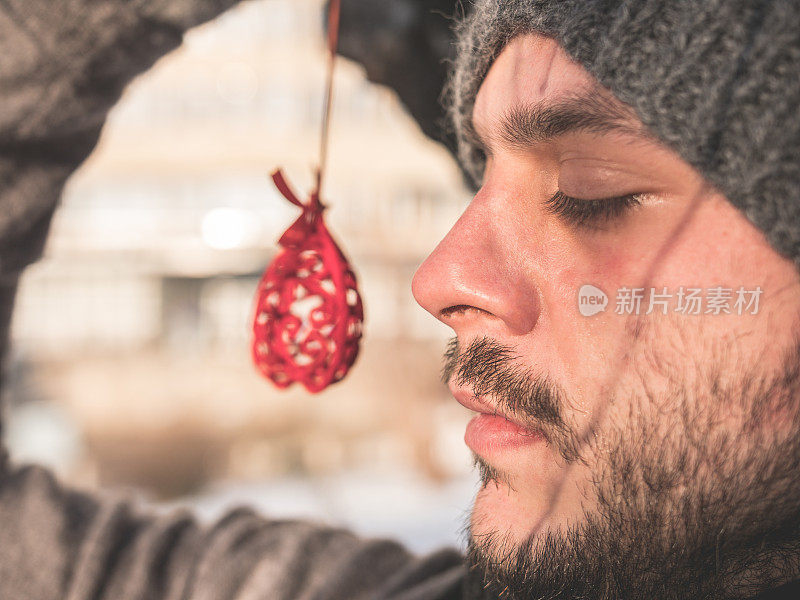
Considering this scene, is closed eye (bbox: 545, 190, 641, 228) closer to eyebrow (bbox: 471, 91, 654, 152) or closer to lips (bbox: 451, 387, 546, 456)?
eyebrow (bbox: 471, 91, 654, 152)

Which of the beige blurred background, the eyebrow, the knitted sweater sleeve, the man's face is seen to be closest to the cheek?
the man's face

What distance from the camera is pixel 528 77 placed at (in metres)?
0.83

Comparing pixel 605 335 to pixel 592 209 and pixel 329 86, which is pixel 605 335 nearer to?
pixel 592 209

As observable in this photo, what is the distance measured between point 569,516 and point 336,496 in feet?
16.2

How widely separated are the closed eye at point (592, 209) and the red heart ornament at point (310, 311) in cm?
29

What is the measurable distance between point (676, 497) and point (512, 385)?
0.21m

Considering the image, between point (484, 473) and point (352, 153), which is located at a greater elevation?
point (484, 473)

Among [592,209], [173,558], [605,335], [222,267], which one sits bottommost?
[222,267]

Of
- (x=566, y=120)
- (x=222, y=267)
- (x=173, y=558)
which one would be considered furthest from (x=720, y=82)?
(x=222, y=267)

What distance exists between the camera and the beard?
0.73 metres

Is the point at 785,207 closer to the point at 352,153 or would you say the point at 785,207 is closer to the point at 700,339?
the point at 700,339

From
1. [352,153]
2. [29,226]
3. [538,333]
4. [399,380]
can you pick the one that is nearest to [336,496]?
[399,380]

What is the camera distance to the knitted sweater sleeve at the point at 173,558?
1.19m

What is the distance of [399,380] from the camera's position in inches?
317
